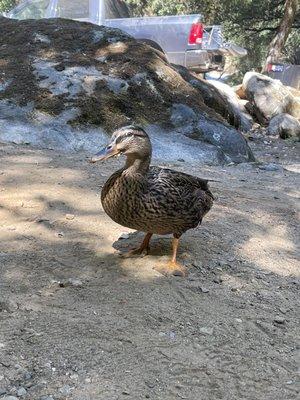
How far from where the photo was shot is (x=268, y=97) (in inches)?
573

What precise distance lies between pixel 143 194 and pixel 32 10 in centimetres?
1281

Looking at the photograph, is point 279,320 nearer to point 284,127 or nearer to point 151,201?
point 151,201

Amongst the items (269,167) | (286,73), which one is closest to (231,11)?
(286,73)

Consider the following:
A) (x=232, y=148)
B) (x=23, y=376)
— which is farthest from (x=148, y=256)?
(x=232, y=148)

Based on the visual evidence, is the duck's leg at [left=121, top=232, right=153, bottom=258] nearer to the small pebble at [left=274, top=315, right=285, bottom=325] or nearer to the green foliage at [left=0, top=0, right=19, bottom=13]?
the small pebble at [left=274, top=315, right=285, bottom=325]

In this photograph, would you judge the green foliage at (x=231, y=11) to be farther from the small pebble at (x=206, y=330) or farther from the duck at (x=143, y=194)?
the small pebble at (x=206, y=330)

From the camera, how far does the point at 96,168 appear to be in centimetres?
656

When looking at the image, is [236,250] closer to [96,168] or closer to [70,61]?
[96,168]

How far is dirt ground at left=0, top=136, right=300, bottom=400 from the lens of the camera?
276 centimetres

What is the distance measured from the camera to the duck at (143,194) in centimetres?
365

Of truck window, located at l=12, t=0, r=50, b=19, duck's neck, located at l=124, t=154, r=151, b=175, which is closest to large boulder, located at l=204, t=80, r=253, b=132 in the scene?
truck window, located at l=12, t=0, r=50, b=19

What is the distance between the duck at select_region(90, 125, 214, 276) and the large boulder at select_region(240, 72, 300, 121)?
1088 cm


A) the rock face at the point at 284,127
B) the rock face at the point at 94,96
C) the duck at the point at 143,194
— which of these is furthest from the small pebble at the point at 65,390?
the rock face at the point at 284,127

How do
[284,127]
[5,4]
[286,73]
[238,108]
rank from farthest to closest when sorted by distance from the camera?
1. [5,4]
2. [286,73]
3. [238,108]
4. [284,127]
